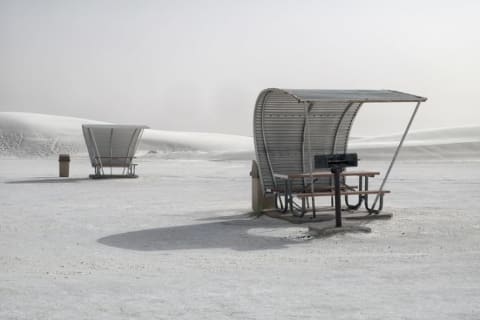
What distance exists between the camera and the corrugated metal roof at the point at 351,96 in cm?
1138

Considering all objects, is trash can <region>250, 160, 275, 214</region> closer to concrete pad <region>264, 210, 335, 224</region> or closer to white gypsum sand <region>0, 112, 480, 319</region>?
concrete pad <region>264, 210, 335, 224</region>

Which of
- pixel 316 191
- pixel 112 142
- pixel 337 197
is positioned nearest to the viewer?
pixel 337 197

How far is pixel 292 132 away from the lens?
14.2m

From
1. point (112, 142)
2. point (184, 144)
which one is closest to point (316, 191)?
point (112, 142)

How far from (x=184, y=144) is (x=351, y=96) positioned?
3310 inches

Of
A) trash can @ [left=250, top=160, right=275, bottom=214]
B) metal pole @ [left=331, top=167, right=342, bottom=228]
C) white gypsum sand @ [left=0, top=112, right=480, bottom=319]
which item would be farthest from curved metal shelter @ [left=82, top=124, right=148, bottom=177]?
metal pole @ [left=331, top=167, right=342, bottom=228]

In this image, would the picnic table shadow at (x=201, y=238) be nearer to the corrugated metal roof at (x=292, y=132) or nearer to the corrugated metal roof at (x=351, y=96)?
the corrugated metal roof at (x=292, y=132)

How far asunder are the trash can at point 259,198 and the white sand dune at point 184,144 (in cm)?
4056

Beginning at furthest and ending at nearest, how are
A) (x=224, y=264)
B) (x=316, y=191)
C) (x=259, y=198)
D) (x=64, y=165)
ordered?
(x=64, y=165), (x=316, y=191), (x=259, y=198), (x=224, y=264)

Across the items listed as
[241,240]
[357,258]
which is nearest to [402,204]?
[241,240]

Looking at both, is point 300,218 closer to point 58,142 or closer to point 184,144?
point 58,142

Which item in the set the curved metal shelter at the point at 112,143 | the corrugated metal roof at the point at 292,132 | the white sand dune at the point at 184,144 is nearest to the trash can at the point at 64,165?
the curved metal shelter at the point at 112,143

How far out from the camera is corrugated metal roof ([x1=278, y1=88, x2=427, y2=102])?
11.4 meters

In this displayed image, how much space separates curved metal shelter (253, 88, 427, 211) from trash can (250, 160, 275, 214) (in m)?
0.13
